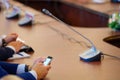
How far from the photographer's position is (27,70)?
4.51 ft

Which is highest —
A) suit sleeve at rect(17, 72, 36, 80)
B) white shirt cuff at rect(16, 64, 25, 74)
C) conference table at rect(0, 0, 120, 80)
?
suit sleeve at rect(17, 72, 36, 80)

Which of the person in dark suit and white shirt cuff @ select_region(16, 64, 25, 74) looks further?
white shirt cuff @ select_region(16, 64, 25, 74)

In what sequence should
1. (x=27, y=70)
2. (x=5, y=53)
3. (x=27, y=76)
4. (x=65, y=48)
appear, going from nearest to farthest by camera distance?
(x=27, y=76)
(x=27, y=70)
(x=5, y=53)
(x=65, y=48)

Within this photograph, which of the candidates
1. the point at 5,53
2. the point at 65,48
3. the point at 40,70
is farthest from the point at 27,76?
the point at 65,48

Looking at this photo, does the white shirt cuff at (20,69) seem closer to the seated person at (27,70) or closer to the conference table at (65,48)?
the seated person at (27,70)

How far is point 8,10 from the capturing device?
2906mm

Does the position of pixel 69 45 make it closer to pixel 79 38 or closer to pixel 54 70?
pixel 79 38

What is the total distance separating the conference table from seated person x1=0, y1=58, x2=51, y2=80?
2.0 inches

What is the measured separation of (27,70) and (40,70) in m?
0.08

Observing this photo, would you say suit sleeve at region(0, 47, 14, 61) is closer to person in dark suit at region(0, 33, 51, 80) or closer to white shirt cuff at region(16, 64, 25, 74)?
person in dark suit at region(0, 33, 51, 80)

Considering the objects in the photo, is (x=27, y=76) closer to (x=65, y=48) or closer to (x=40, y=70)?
(x=40, y=70)

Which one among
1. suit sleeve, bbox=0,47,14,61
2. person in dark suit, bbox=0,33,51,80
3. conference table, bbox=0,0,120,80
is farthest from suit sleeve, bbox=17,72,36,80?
suit sleeve, bbox=0,47,14,61

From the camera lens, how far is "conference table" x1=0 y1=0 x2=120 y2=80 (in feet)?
4.57

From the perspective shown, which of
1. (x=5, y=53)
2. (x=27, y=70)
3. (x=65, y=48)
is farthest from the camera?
(x=65, y=48)
